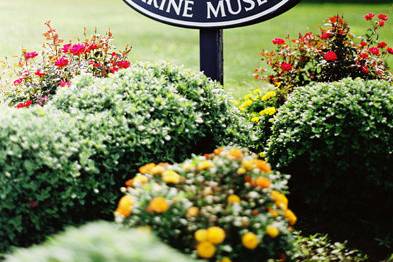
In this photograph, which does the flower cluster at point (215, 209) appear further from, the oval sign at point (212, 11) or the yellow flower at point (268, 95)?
the yellow flower at point (268, 95)

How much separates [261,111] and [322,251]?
66.5 inches

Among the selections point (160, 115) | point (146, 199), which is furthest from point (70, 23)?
point (146, 199)

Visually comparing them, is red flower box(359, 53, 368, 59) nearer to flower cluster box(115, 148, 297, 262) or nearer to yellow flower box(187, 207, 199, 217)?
flower cluster box(115, 148, 297, 262)

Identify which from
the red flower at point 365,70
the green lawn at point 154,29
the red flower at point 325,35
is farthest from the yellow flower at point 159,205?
the green lawn at point 154,29

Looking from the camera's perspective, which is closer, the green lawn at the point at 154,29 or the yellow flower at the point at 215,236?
the yellow flower at the point at 215,236

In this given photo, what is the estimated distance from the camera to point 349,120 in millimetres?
4961

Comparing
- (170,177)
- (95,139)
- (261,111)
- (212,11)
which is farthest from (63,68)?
(170,177)

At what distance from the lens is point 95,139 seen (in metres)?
4.20

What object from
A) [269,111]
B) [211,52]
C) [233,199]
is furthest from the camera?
[211,52]

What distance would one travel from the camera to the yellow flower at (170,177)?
3.42m

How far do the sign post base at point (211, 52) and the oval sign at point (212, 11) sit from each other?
111mm

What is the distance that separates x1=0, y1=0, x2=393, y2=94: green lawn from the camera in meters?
12.4

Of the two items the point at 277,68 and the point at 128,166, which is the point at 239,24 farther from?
the point at 128,166

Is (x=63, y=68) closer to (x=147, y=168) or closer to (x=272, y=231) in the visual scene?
(x=147, y=168)
